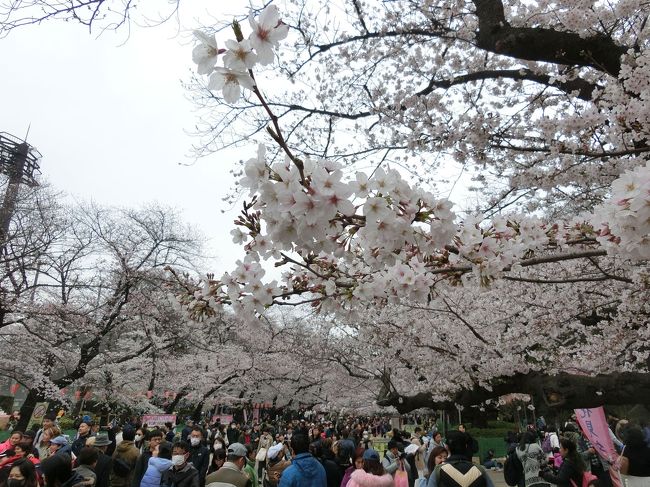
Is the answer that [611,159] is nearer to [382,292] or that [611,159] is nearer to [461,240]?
[461,240]

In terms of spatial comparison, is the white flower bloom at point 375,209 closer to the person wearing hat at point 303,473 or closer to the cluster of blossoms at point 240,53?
the cluster of blossoms at point 240,53

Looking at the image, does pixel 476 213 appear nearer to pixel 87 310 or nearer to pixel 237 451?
pixel 237 451

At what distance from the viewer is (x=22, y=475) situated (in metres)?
3.22

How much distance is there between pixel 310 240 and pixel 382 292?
3.14ft

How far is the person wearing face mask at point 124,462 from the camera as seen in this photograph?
4.74 metres

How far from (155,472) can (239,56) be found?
466 centimetres

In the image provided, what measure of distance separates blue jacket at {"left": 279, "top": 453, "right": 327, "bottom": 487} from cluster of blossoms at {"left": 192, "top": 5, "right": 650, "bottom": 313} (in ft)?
6.32

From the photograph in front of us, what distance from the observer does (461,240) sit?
2373 mm

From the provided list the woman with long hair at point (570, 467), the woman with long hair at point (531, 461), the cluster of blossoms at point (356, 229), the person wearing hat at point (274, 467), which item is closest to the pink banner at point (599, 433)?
the woman with long hair at point (531, 461)

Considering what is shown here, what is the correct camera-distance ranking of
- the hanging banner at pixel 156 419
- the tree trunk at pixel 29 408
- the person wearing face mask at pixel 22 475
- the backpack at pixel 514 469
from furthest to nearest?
the hanging banner at pixel 156 419 < the tree trunk at pixel 29 408 < the backpack at pixel 514 469 < the person wearing face mask at pixel 22 475

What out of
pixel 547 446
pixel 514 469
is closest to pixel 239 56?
pixel 514 469

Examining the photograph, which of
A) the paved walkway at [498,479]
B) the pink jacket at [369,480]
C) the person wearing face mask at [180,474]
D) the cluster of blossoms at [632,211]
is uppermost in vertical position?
the cluster of blossoms at [632,211]

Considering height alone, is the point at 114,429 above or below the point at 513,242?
below

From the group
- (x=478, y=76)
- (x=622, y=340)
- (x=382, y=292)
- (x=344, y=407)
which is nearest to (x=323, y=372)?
(x=344, y=407)
